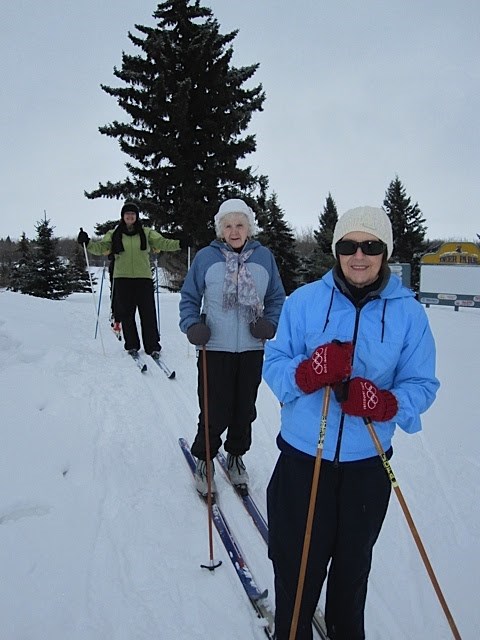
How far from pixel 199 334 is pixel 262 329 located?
464 millimetres

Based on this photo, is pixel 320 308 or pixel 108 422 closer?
pixel 320 308

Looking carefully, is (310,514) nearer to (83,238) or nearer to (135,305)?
(135,305)

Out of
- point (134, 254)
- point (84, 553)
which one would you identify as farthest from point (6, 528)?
point (134, 254)

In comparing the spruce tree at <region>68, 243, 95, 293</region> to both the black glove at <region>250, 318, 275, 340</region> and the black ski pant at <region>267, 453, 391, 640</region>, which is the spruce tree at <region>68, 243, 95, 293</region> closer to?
the black glove at <region>250, 318, 275, 340</region>

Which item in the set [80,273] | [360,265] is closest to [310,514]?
[360,265]

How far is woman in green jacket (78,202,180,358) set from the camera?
6.90m

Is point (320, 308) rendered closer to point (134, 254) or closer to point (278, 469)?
point (278, 469)

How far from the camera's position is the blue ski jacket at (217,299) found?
330cm

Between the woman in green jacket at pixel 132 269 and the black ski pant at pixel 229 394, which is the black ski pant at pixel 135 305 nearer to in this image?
the woman in green jacket at pixel 132 269

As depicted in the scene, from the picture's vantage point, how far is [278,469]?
202 centimetres

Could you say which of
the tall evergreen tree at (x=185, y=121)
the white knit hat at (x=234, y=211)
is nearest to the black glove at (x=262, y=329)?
the white knit hat at (x=234, y=211)

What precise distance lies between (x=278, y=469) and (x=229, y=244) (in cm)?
184

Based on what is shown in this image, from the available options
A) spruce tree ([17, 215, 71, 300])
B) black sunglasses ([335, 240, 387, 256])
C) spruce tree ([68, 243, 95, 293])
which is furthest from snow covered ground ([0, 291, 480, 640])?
spruce tree ([68, 243, 95, 293])

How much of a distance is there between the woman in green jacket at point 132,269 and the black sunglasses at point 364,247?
532cm
